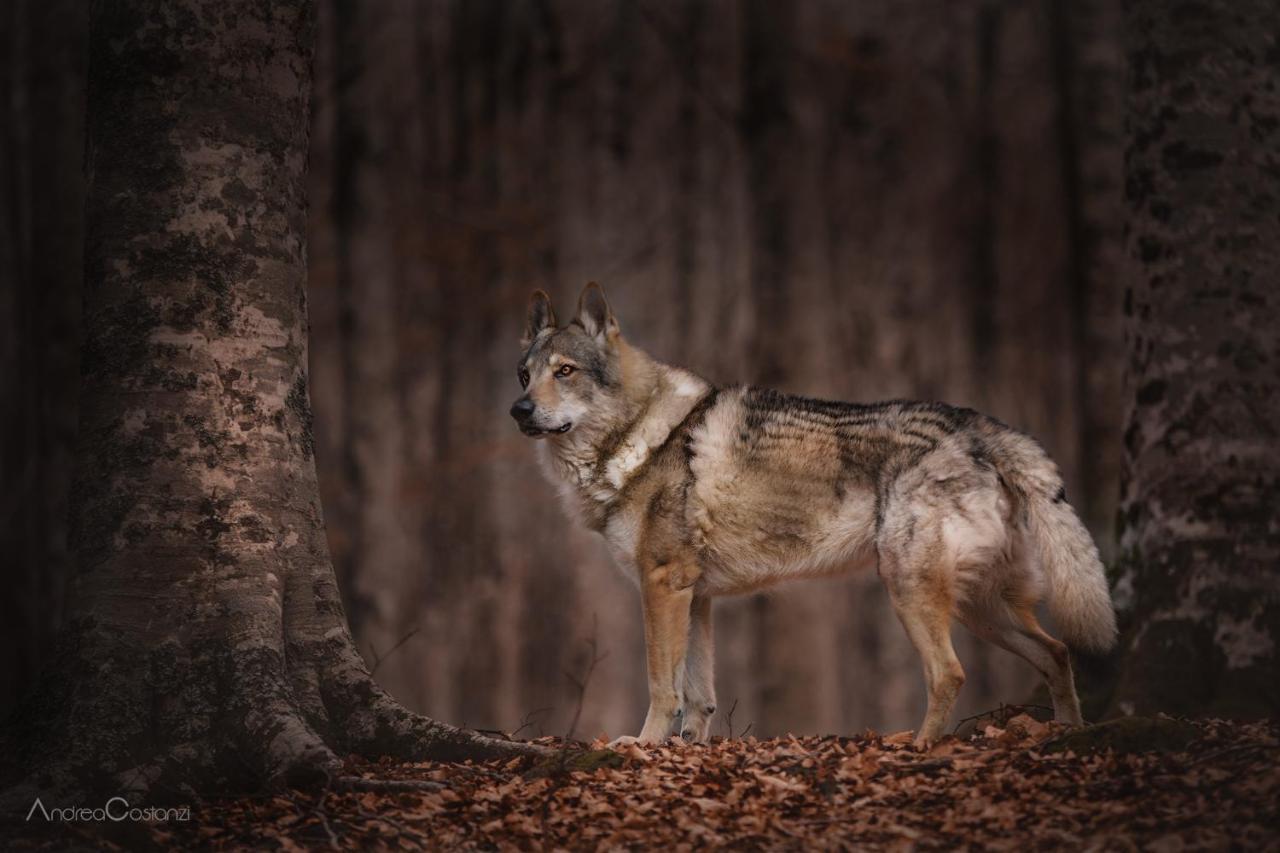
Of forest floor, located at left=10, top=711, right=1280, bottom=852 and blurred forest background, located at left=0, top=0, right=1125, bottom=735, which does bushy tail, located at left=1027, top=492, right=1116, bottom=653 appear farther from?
blurred forest background, located at left=0, top=0, right=1125, bottom=735

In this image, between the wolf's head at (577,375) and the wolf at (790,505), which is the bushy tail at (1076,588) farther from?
the wolf's head at (577,375)

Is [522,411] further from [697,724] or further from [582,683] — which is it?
[582,683]

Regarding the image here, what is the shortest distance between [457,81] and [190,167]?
5635mm

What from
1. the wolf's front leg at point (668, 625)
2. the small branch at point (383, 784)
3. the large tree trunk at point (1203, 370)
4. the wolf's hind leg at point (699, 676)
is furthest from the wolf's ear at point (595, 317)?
the small branch at point (383, 784)

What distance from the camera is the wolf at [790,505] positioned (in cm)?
515

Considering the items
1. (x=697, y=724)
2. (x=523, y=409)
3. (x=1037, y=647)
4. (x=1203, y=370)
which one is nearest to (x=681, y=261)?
(x=523, y=409)

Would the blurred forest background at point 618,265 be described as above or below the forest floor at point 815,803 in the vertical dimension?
above

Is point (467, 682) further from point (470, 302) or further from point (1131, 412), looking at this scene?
point (1131, 412)

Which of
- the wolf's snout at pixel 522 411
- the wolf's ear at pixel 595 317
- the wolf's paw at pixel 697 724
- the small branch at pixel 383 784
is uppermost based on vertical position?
the wolf's ear at pixel 595 317

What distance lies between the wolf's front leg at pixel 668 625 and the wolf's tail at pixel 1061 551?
1.57 metres

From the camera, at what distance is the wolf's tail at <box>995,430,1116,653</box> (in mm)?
5039

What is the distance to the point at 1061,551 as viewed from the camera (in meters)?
5.10

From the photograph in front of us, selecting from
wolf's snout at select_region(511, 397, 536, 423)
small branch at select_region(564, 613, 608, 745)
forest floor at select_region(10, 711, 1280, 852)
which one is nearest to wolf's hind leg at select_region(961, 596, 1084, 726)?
forest floor at select_region(10, 711, 1280, 852)

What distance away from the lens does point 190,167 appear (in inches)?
186
